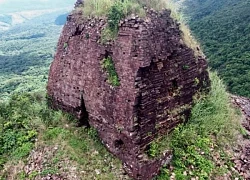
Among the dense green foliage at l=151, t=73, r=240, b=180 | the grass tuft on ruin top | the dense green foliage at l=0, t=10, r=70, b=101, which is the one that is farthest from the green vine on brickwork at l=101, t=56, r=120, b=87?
the dense green foliage at l=0, t=10, r=70, b=101

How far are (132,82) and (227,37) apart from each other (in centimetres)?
2619

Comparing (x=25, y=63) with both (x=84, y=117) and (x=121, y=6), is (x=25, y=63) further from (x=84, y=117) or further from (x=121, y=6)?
(x=121, y=6)

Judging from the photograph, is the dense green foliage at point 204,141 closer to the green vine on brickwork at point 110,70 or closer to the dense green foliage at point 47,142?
the dense green foliage at point 47,142

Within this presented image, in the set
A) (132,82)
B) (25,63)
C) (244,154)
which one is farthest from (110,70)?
(25,63)

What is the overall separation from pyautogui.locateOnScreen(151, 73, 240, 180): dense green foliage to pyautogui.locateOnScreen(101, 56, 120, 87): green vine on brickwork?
5.46ft

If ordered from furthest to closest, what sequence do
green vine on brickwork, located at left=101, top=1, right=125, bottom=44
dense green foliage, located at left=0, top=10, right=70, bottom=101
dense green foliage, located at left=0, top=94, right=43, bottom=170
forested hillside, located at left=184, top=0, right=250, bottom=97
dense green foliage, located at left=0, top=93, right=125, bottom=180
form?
dense green foliage, located at left=0, top=10, right=70, bottom=101 < forested hillside, located at left=184, top=0, right=250, bottom=97 < dense green foliage, located at left=0, top=94, right=43, bottom=170 < dense green foliage, located at left=0, top=93, right=125, bottom=180 < green vine on brickwork, located at left=101, top=1, right=125, bottom=44

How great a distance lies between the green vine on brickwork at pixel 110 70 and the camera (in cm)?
809

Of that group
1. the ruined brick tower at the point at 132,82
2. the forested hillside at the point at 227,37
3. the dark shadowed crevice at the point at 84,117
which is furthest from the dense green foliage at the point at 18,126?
Answer: the forested hillside at the point at 227,37

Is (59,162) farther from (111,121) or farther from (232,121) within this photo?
(232,121)

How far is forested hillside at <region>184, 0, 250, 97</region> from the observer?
24703mm

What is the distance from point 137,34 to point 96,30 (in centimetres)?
Result: 139

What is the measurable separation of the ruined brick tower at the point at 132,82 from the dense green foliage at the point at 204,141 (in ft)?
0.83

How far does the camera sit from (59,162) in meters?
8.37

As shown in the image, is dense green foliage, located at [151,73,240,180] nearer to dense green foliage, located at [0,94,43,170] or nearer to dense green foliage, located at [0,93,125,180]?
dense green foliage, located at [0,93,125,180]
